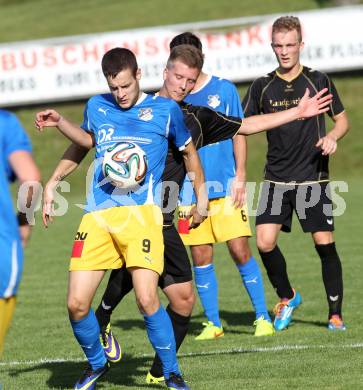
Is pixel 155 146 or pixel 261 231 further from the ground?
pixel 155 146

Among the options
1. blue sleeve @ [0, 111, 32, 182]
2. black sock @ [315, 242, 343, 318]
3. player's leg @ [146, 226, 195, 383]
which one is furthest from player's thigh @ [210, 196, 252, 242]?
blue sleeve @ [0, 111, 32, 182]

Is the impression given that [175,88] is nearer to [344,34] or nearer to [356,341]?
[356,341]

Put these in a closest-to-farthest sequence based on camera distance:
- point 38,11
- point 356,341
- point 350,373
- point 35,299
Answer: point 350,373
point 356,341
point 35,299
point 38,11

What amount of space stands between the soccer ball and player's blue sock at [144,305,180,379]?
0.81 m

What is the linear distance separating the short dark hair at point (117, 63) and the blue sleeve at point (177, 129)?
37 cm

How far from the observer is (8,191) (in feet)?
15.9

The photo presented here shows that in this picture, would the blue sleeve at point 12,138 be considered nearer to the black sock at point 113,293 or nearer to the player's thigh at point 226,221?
the black sock at point 113,293

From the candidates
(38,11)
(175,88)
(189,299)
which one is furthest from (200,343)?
(38,11)

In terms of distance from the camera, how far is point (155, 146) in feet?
20.8

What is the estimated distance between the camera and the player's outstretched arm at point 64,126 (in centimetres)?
608

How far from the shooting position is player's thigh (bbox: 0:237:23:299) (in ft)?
15.8

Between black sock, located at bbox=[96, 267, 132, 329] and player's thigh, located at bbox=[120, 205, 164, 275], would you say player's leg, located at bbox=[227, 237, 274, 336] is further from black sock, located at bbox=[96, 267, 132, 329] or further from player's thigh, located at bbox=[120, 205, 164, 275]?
player's thigh, located at bbox=[120, 205, 164, 275]

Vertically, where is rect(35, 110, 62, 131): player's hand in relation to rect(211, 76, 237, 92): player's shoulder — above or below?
below

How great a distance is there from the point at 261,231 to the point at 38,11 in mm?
31504
